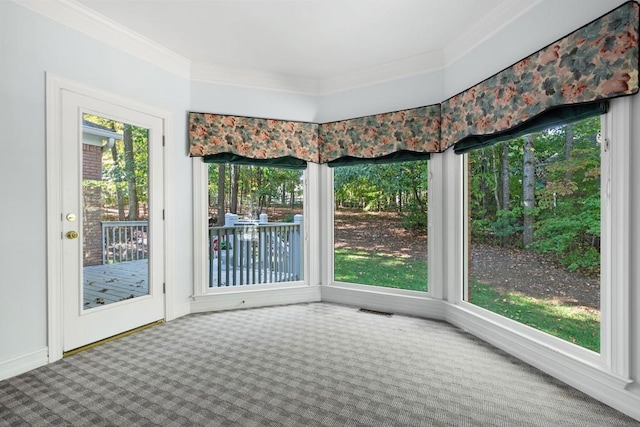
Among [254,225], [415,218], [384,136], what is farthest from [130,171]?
[415,218]

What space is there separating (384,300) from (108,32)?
12.4 feet

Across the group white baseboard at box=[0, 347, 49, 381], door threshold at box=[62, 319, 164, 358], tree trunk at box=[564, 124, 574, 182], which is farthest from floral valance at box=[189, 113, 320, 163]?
tree trunk at box=[564, 124, 574, 182]

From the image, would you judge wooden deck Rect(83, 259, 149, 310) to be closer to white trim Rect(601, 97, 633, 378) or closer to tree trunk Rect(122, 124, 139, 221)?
tree trunk Rect(122, 124, 139, 221)

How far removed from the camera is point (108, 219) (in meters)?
3.00

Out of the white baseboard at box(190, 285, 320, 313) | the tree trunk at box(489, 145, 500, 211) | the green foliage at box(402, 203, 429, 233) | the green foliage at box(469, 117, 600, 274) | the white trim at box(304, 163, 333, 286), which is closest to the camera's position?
the green foliage at box(469, 117, 600, 274)

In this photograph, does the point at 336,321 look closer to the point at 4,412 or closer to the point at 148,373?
the point at 148,373

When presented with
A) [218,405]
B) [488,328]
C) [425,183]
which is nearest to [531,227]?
[488,328]

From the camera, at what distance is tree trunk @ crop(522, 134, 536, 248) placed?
259 centimetres

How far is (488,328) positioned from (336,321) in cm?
143

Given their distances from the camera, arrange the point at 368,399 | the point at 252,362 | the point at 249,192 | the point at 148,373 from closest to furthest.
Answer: the point at 368,399 < the point at 148,373 < the point at 252,362 < the point at 249,192

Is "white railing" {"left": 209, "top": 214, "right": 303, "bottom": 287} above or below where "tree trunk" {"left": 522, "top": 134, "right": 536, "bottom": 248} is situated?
below

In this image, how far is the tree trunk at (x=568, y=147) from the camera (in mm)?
2271

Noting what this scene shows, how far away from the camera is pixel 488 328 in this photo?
2883 millimetres

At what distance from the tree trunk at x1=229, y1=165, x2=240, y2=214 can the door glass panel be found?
3.09 ft
